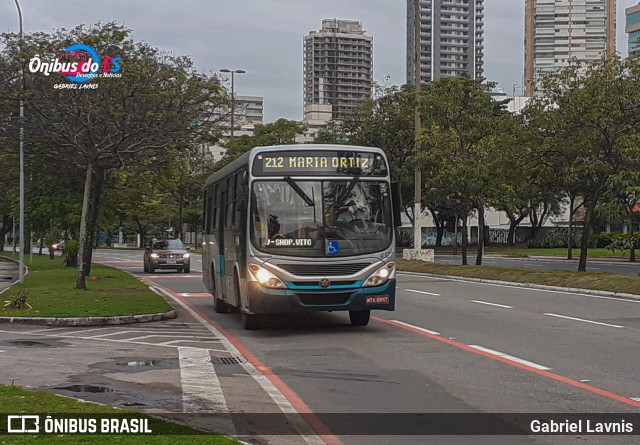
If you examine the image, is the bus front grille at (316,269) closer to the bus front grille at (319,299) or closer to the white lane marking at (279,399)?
the bus front grille at (319,299)

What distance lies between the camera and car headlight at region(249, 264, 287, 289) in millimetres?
14352

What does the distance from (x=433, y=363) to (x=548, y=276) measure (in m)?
16.1

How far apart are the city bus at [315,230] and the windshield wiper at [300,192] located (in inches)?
0.7

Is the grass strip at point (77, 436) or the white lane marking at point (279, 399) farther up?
the grass strip at point (77, 436)

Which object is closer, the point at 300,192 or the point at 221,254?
the point at 300,192

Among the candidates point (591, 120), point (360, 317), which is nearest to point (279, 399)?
point (360, 317)

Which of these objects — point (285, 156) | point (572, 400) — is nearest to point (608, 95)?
point (285, 156)

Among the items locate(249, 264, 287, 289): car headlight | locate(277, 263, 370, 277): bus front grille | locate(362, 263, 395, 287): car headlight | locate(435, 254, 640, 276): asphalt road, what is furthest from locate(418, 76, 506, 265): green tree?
locate(249, 264, 287, 289): car headlight

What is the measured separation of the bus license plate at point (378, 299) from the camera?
14.6 meters

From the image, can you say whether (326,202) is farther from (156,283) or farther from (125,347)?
(156,283)

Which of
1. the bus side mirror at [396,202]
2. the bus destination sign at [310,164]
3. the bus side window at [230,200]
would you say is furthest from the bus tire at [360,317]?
the bus side window at [230,200]

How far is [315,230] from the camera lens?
47.5 ft

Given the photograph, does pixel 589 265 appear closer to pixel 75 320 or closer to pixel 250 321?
pixel 250 321

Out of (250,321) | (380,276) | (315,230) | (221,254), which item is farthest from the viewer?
(221,254)
